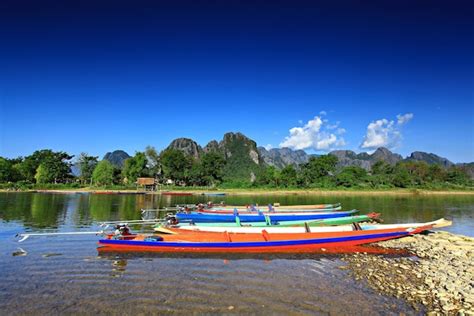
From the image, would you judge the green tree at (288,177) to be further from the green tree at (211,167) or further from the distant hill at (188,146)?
the distant hill at (188,146)

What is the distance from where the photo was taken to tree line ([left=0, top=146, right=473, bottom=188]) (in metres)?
77.6

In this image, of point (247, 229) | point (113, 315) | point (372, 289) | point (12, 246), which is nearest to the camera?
point (113, 315)

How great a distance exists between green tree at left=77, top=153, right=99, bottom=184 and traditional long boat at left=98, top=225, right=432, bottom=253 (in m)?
80.2

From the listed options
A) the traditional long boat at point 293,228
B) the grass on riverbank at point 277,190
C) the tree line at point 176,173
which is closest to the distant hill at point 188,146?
the tree line at point 176,173

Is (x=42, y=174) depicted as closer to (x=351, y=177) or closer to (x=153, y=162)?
(x=153, y=162)

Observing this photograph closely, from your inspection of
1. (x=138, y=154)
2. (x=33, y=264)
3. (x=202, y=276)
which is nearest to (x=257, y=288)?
(x=202, y=276)

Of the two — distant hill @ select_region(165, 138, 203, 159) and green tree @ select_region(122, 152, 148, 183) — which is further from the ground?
distant hill @ select_region(165, 138, 203, 159)

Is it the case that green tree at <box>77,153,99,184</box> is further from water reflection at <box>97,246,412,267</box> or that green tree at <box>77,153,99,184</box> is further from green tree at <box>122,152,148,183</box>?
water reflection at <box>97,246,412,267</box>

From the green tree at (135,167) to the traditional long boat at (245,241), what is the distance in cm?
6680

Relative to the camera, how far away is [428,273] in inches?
410

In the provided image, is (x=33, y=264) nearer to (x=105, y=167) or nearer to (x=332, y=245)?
(x=332, y=245)

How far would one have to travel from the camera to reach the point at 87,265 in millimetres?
11523

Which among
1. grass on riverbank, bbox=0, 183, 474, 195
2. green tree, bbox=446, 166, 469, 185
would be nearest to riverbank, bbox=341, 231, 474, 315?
grass on riverbank, bbox=0, 183, 474, 195

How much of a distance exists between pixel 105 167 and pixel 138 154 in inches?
358
